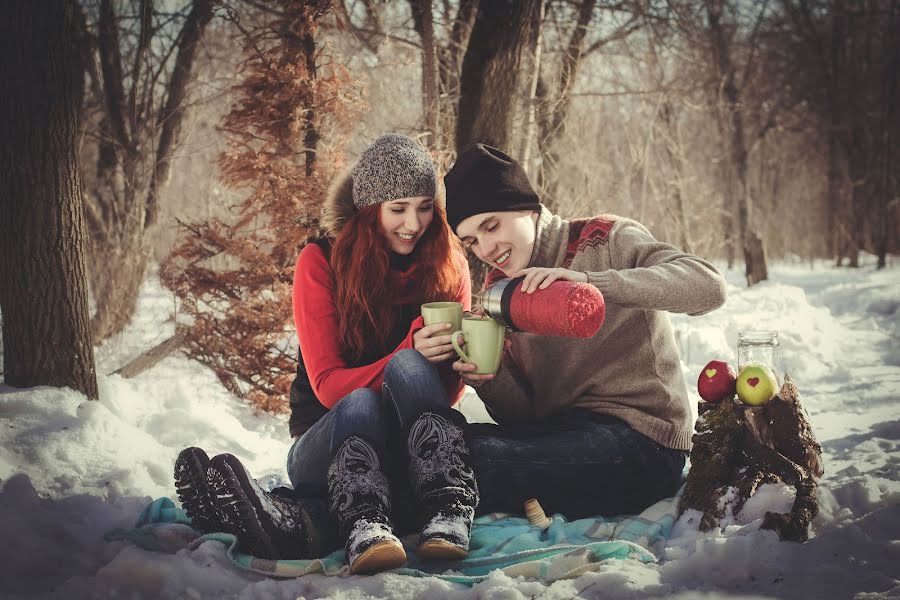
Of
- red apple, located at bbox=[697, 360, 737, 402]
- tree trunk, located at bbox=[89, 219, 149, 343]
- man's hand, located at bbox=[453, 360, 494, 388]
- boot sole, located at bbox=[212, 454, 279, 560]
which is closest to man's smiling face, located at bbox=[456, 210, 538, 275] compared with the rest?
man's hand, located at bbox=[453, 360, 494, 388]

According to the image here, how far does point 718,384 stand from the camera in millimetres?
2592

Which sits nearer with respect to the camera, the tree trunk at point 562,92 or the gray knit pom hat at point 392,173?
the gray knit pom hat at point 392,173

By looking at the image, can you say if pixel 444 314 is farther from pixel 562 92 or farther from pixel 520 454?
pixel 562 92

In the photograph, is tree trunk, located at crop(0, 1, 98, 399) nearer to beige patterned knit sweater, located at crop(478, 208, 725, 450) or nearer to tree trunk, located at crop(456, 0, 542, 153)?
beige patterned knit sweater, located at crop(478, 208, 725, 450)

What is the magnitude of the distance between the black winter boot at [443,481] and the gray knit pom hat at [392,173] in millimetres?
1038

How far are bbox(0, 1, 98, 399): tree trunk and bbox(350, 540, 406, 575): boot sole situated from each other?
81.0 inches

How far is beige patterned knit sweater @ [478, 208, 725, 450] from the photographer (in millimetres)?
2453

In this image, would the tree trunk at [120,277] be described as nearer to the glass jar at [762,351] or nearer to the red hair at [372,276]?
the red hair at [372,276]

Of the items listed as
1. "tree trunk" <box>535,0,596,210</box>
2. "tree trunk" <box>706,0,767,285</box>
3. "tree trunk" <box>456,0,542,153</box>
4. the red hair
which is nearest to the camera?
the red hair

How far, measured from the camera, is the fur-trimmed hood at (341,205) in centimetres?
308

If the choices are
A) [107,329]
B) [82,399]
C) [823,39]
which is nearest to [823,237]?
[823,39]

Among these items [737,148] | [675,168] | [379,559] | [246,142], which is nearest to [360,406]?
[379,559]

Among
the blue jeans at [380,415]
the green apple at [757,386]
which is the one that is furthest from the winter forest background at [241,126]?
the green apple at [757,386]

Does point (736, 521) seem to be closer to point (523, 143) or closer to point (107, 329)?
point (523, 143)
